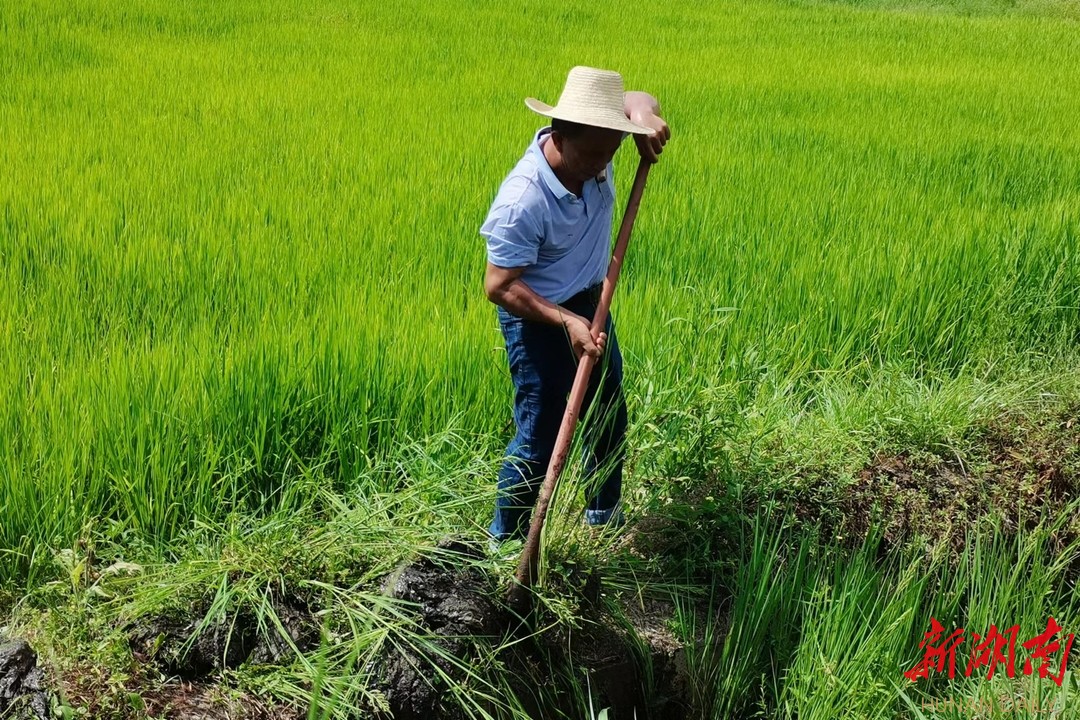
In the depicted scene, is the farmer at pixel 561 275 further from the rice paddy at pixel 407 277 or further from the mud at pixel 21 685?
the mud at pixel 21 685

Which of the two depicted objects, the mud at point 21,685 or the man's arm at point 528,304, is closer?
the mud at point 21,685

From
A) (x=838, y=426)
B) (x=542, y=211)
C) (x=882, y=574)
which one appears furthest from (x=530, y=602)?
(x=838, y=426)

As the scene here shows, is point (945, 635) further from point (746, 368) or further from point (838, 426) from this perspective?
point (746, 368)

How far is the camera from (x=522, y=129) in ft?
18.1

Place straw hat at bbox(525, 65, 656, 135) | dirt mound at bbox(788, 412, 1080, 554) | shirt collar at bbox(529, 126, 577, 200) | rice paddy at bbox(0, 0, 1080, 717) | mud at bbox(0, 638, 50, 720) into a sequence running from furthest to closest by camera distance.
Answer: dirt mound at bbox(788, 412, 1080, 554), rice paddy at bbox(0, 0, 1080, 717), shirt collar at bbox(529, 126, 577, 200), straw hat at bbox(525, 65, 656, 135), mud at bbox(0, 638, 50, 720)

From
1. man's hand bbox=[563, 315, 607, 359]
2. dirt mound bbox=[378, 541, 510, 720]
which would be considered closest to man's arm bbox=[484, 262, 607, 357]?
man's hand bbox=[563, 315, 607, 359]

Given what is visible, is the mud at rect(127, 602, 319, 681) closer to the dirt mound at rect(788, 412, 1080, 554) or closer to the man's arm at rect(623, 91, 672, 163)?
the man's arm at rect(623, 91, 672, 163)

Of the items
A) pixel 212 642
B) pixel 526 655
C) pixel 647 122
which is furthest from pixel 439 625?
pixel 647 122

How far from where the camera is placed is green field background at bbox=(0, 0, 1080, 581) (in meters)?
2.40

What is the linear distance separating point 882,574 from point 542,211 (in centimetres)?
131

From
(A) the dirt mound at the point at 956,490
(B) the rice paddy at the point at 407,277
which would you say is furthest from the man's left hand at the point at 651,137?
(A) the dirt mound at the point at 956,490

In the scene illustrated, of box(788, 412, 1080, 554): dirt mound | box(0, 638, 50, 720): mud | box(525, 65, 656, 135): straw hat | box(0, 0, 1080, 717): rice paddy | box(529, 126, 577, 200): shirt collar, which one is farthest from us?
box(788, 412, 1080, 554): dirt mound

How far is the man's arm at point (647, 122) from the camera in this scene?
2035 millimetres

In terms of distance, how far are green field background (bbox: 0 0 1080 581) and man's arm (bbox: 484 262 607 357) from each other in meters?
0.63
